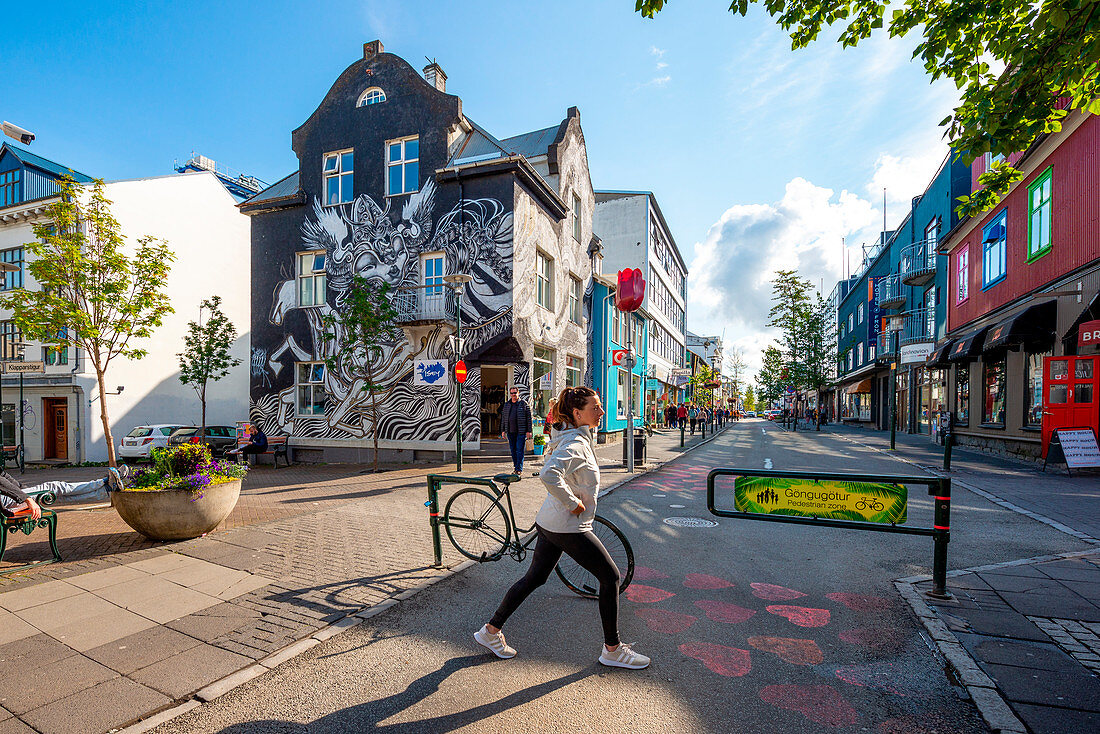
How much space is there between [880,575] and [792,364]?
116 feet

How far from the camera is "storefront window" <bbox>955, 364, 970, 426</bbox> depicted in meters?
19.8

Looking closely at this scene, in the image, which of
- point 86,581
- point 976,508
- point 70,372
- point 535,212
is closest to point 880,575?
point 976,508

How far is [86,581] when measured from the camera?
5.25m

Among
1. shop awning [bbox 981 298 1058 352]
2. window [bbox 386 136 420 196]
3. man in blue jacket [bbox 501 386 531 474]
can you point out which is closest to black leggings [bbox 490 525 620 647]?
man in blue jacket [bbox 501 386 531 474]

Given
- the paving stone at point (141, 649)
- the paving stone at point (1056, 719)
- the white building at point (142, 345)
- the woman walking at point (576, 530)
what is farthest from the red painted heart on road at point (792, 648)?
the white building at point (142, 345)

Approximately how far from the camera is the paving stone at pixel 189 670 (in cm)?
334

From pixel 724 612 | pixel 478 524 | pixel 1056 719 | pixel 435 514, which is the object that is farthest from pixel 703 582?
pixel 435 514

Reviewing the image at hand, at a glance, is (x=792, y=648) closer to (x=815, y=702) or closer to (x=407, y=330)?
(x=815, y=702)

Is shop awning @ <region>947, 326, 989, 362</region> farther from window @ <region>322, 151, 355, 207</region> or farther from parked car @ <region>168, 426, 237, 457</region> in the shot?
parked car @ <region>168, 426, 237, 457</region>

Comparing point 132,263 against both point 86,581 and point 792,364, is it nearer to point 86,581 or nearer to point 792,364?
point 86,581

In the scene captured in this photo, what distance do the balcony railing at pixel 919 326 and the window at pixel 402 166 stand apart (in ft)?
85.8

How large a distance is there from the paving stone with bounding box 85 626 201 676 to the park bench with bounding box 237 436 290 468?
1579 centimetres

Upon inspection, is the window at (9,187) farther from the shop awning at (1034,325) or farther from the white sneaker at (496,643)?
the shop awning at (1034,325)

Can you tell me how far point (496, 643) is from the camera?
147 inches
